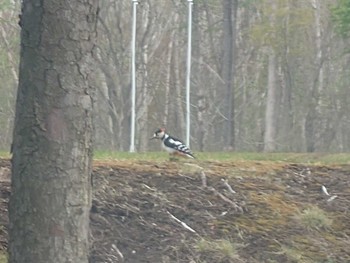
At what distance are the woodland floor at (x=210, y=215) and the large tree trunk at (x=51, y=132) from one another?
10.2 feet

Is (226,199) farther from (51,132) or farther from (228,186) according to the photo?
(51,132)

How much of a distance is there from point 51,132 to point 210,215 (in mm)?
4114

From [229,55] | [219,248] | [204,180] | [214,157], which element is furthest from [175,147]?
[229,55]

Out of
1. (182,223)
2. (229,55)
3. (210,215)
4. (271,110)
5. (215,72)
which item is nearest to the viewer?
(182,223)

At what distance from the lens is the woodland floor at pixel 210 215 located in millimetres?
9086

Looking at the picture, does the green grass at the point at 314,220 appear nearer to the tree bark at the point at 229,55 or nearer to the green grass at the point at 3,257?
the green grass at the point at 3,257

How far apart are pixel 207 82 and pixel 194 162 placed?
3058 cm

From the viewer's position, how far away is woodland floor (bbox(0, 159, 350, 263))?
909 centimetres

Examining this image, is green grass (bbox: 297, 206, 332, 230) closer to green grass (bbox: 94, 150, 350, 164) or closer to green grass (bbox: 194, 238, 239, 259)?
green grass (bbox: 194, 238, 239, 259)

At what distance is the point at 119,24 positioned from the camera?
40.3 meters

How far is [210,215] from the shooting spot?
31.7ft

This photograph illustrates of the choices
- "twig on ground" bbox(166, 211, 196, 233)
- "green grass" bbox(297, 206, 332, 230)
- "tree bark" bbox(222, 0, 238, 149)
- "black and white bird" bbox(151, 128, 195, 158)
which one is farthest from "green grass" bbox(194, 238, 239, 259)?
"tree bark" bbox(222, 0, 238, 149)

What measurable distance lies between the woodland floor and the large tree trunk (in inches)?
122

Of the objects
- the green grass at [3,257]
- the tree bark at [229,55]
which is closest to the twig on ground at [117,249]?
the green grass at [3,257]
